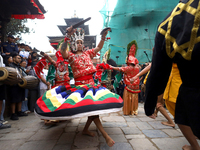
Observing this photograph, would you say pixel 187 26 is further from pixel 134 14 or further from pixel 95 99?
pixel 134 14

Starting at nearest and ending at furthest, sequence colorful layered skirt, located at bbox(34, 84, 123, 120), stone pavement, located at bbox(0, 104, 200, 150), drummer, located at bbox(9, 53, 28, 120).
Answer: colorful layered skirt, located at bbox(34, 84, 123, 120) < stone pavement, located at bbox(0, 104, 200, 150) < drummer, located at bbox(9, 53, 28, 120)

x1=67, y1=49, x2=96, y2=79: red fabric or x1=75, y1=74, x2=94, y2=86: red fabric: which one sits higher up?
x1=67, y1=49, x2=96, y2=79: red fabric

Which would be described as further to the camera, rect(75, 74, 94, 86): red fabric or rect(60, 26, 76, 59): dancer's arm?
rect(75, 74, 94, 86): red fabric

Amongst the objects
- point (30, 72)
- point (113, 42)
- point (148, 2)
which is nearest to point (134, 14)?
point (148, 2)

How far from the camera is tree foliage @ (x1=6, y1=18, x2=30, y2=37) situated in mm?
8516

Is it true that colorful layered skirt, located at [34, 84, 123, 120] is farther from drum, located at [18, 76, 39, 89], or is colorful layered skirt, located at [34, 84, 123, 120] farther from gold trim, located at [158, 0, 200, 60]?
drum, located at [18, 76, 39, 89]

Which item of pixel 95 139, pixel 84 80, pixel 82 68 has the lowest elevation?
pixel 95 139

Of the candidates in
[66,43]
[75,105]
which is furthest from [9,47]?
[75,105]

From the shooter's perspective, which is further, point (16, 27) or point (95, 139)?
point (16, 27)

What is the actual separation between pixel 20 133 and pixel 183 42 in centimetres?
342

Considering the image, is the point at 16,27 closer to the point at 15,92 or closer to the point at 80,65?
the point at 15,92

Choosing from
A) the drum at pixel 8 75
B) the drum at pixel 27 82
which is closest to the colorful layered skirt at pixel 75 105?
the drum at pixel 8 75

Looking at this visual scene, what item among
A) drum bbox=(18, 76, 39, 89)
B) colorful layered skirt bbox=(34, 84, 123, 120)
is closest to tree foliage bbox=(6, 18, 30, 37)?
drum bbox=(18, 76, 39, 89)

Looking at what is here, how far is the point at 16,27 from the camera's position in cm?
892
